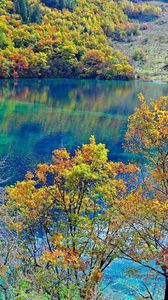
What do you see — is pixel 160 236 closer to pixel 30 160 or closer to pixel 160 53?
pixel 30 160

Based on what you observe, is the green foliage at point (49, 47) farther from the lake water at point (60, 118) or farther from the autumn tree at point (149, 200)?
the autumn tree at point (149, 200)

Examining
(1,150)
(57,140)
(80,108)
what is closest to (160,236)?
(1,150)

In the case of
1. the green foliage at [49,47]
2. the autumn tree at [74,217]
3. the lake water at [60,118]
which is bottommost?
the autumn tree at [74,217]

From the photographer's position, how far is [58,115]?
6931 cm

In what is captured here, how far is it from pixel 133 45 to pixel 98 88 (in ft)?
217

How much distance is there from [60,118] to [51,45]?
228 feet

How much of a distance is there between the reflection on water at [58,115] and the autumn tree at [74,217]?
16962mm

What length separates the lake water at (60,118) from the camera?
4359 cm

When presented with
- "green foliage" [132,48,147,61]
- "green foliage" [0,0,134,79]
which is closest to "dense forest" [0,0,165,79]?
"green foliage" [0,0,134,79]

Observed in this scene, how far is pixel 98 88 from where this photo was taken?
10556 centimetres

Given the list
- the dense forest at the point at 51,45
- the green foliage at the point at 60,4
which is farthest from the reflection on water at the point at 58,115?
the green foliage at the point at 60,4

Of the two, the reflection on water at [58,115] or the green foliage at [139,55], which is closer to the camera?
the reflection on water at [58,115]

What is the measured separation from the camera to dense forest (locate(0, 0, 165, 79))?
119250 mm

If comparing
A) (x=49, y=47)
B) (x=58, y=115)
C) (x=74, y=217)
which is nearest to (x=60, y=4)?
(x=49, y=47)
